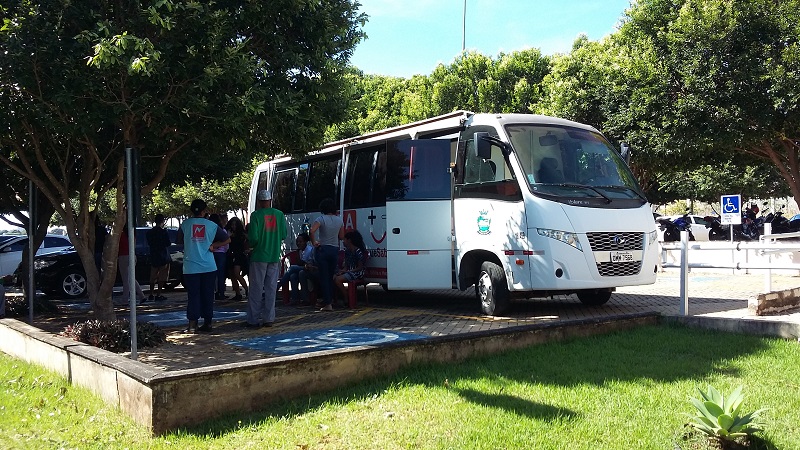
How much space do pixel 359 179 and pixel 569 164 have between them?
4.41 meters

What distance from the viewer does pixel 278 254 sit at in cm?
944

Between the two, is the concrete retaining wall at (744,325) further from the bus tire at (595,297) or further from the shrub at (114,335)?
the shrub at (114,335)

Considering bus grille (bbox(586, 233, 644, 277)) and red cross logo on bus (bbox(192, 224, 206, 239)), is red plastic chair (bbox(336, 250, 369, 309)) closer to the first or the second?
red cross logo on bus (bbox(192, 224, 206, 239))

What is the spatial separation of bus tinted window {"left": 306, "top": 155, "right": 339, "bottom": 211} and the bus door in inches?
122

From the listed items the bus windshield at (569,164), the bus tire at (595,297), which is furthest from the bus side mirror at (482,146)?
the bus tire at (595,297)

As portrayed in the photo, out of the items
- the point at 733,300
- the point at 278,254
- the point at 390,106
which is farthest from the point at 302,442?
the point at 390,106

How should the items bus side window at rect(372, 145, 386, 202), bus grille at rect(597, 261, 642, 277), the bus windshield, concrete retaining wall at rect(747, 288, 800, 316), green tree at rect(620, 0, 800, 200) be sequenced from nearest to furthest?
concrete retaining wall at rect(747, 288, 800, 316)
bus grille at rect(597, 261, 642, 277)
the bus windshield
bus side window at rect(372, 145, 386, 202)
green tree at rect(620, 0, 800, 200)

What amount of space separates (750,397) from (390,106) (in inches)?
1207

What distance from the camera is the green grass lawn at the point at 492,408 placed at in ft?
15.7

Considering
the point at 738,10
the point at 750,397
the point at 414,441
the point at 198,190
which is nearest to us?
the point at 414,441

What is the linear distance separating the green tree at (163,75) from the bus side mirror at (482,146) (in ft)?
6.89

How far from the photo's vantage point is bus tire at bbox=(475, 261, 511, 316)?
32.6 ft

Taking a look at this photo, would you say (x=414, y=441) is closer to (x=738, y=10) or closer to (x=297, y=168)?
(x=297, y=168)

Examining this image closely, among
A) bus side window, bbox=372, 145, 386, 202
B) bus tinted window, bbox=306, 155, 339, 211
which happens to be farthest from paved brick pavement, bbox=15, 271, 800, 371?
bus tinted window, bbox=306, 155, 339, 211
